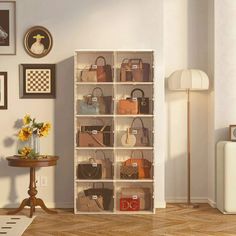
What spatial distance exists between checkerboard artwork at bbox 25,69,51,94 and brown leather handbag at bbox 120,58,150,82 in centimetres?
91

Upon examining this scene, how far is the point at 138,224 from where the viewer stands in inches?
208

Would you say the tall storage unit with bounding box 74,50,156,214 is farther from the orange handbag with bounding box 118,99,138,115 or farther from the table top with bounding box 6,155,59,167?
the table top with bounding box 6,155,59,167

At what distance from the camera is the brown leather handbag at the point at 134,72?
596cm

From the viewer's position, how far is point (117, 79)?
19.9ft

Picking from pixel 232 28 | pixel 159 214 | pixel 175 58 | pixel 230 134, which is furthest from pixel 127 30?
pixel 159 214

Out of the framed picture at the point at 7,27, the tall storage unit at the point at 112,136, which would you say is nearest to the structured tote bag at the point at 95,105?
the tall storage unit at the point at 112,136

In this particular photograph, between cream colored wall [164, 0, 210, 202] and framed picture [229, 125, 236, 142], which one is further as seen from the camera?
cream colored wall [164, 0, 210, 202]

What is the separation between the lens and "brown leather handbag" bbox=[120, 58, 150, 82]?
596 cm

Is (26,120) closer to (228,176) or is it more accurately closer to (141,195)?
(141,195)

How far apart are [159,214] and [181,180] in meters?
0.93

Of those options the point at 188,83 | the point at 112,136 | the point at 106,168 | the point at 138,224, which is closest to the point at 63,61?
the point at 112,136

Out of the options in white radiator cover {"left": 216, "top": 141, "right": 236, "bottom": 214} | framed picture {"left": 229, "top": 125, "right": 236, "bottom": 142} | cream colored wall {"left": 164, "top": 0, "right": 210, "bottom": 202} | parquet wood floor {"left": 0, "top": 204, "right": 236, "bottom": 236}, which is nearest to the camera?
parquet wood floor {"left": 0, "top": 204, "right": 236, "bottom": 236}

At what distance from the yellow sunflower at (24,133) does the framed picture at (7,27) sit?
38.3 inches

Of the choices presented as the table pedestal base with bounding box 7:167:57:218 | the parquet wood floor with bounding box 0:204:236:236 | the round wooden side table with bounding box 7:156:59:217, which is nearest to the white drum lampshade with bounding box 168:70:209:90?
the parquet wood floor with bounding box 0:204:236:236
